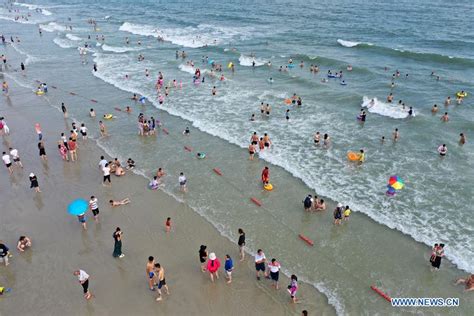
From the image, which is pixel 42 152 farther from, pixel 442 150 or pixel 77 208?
pixel 442 150

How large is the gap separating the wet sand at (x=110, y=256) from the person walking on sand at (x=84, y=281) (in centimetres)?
23

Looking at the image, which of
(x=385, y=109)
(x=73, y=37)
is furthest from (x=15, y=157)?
(x=73, y=37)

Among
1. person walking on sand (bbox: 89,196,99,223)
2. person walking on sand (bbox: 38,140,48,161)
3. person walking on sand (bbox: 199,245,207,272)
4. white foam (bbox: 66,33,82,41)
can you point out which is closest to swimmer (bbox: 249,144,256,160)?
person walking on sand (bbox: 89,196,99,223)

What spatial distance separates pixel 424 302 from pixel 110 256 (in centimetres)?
1173

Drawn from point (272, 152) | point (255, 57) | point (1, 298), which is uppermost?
point (255, 57)

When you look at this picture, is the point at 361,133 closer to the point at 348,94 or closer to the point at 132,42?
the point at 348,94

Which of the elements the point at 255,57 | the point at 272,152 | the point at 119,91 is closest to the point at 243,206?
the point at 272,152

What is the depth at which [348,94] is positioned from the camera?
112ft

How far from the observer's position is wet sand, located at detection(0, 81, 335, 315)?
42.3 ft

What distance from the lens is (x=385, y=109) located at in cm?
3067

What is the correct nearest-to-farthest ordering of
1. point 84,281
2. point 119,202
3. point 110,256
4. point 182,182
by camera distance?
1. point 84,281
2. point 110,256
3. point 119,202
4. point 182,182

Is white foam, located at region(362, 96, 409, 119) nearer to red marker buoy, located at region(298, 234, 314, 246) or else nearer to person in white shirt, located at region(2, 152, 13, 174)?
red marker buoy, located at region(298, 234, 314, 246)

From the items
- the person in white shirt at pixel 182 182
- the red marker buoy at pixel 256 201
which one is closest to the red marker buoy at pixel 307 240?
the red marker buoy at pixel 256 201

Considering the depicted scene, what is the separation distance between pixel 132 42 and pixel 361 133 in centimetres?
4185
